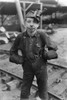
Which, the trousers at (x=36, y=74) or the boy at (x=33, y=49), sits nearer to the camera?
the boy at (x=33, y=49)

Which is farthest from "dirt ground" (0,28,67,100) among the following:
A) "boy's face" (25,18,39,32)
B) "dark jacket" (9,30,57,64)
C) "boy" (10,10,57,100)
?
"boy's face" (25,18,39,32)

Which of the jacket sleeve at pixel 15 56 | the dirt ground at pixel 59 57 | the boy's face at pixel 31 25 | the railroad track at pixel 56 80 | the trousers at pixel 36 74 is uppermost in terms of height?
the boy's face at pixel 31 25

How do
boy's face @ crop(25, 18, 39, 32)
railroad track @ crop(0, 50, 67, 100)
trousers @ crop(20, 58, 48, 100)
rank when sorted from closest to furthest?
boy's face @ crop(25, 18, 39, 32)
trousers @ crop(20, 58, 48, 100)
railroad track @ crop(0, 50, 67, 100)

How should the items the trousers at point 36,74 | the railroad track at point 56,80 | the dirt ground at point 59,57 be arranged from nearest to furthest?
the trousers at point 36,74 < the railroad track at point 56,80 < the dirt ground at point 59,57

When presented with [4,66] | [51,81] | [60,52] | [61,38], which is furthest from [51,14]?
[51,81]

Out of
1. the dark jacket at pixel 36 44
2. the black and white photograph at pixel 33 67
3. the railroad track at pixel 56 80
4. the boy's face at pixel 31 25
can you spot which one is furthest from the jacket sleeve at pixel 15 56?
the railroad track at pixel 56 80

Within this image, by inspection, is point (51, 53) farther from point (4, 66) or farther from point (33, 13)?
point (4, 66)

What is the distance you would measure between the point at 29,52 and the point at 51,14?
12325 millimetres

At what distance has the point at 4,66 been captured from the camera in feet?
19.2

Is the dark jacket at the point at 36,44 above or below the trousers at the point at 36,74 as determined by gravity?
above

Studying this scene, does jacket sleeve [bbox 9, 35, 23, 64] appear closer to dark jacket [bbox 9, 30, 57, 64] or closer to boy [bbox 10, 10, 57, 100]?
boy [bbox 10, 10, 57, 100]

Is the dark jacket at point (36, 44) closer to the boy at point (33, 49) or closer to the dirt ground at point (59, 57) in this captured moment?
the boy at point (33, 49)

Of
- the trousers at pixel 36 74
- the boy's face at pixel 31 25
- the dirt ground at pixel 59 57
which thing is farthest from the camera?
the dirt ground at pixel 59 57

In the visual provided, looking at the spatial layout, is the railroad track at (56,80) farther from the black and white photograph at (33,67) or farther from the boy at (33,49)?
the boy at (33,49)
